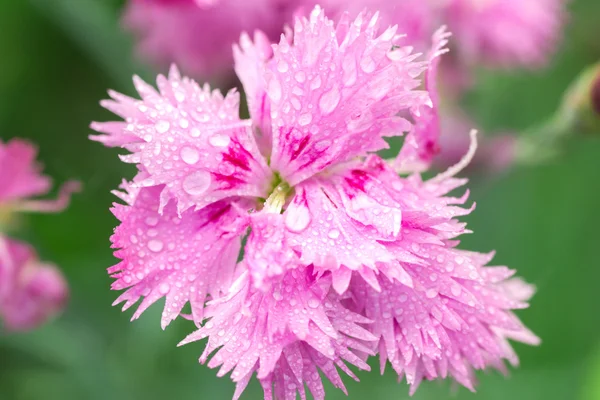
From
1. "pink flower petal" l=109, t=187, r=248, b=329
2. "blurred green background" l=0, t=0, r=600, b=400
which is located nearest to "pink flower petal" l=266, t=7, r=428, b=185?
"pink flower petal" l=109, t=187, r=248, b=329

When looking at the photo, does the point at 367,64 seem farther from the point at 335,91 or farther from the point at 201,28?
the point at 201,28

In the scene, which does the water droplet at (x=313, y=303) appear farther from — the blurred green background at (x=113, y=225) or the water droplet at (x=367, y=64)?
the blurred green background at (x=113, y=225)

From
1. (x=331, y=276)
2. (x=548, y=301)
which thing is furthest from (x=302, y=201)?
(x=548, y=301)

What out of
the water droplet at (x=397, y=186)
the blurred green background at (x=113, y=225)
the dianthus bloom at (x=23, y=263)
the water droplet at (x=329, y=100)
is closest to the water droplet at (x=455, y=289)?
the water droplet at (x=397, y=186)

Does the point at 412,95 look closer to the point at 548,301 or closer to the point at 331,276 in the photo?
the point at 331,276

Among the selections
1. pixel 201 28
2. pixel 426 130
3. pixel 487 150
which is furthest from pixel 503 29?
pixel 426 130
